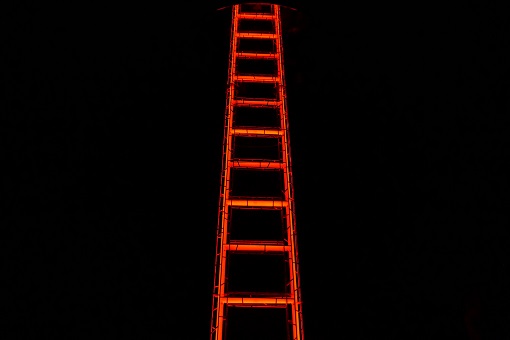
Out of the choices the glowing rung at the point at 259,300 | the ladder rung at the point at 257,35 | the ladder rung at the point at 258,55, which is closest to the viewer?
the glowing rung at the point at 259,300

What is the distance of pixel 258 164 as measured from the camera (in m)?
2.95

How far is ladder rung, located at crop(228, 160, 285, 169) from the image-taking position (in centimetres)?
295

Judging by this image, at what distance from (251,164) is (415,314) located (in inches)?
54.5

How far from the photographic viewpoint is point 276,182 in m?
3.00

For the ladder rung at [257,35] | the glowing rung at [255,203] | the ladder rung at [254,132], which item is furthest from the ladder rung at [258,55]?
the glowing rung at [255,203]

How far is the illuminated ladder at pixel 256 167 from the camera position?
2467 mm

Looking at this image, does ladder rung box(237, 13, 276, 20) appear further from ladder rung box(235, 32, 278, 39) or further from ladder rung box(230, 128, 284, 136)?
ladder rung box(230, 128, 284, 136)

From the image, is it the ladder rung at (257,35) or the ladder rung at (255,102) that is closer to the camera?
the ladder rung at (255,102)

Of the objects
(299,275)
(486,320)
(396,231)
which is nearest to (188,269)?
(299,275)

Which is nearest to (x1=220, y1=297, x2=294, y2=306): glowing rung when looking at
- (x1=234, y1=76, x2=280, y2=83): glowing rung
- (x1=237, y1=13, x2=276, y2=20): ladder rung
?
(x1=234, y1=76, x2=280, y2=83): glowing rung

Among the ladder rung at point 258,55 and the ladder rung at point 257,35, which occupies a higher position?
the ladder rung at point 257,35

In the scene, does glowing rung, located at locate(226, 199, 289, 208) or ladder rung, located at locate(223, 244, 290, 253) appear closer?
ladder rung, located at locate(223, 244, 290, 253)

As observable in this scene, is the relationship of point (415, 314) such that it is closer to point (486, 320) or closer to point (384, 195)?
point (486, 320)

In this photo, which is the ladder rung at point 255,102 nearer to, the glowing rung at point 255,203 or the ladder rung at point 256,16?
the glowing rung at point 255,203
